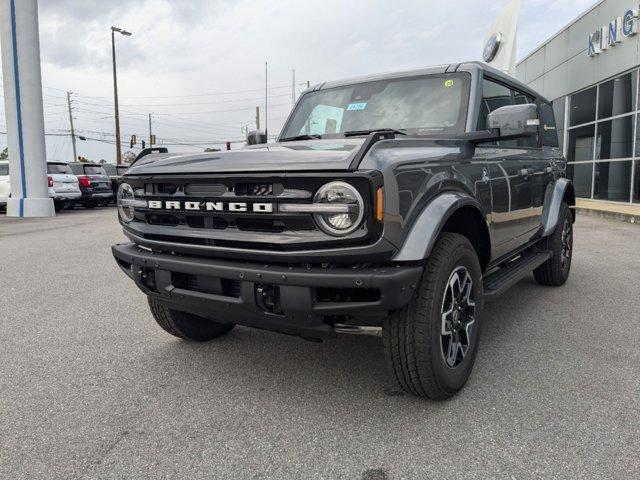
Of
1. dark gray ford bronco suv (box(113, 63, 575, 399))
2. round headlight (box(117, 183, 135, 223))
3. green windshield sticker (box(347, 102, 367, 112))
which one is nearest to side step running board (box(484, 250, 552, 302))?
dark gray ford bronco suv (box(113, 63, 575, 399))

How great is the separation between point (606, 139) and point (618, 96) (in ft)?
4.39

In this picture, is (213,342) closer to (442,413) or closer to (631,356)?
(442,413)

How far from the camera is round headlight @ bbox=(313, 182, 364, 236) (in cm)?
221

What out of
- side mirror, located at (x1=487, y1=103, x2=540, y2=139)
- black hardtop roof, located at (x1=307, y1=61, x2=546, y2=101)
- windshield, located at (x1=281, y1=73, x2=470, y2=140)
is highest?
black hardtop roof, located at (x1=307, y1=61, x2=546, y2=101)

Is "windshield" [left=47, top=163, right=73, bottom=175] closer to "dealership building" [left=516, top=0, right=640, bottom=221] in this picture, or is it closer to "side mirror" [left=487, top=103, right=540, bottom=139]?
"dealership building" [left=516, top=0, right=640, bottom=221]

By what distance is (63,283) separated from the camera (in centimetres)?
576

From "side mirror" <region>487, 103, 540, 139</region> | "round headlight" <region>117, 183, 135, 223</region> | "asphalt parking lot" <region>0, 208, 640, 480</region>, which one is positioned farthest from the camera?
"round headlight" <region>117, 183, 135, 223</region>

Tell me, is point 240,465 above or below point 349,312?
below

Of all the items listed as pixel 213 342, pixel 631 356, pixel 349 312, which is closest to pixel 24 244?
pixel 213 342

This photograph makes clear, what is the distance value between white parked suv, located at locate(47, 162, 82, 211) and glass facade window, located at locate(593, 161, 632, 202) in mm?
16517

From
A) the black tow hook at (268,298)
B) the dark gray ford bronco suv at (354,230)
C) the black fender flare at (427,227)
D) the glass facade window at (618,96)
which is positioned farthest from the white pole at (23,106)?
the glass facade window at (618,96)

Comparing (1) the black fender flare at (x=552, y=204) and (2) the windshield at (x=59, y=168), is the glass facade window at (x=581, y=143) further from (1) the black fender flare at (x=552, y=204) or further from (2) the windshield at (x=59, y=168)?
(2) the windshield at (x=59, y=168)

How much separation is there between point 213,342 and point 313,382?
40.1 inches

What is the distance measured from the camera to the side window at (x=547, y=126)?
4.91 m
